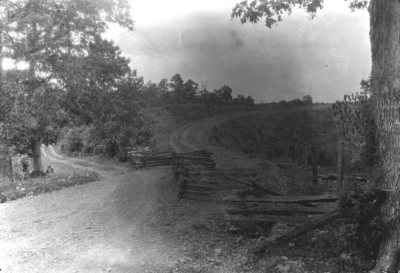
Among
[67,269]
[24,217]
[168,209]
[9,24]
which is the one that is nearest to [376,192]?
[67,269]

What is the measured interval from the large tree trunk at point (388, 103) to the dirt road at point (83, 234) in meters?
4.11

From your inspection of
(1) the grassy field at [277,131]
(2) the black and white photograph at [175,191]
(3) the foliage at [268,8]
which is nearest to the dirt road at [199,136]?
(1) the grassy field at [277,131]

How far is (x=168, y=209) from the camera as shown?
34.6 feet

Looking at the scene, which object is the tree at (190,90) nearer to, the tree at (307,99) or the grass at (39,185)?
the tree at (307,99)

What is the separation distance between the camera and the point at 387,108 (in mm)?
5590

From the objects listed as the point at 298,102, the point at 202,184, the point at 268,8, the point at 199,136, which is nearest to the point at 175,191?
the point at 202,184

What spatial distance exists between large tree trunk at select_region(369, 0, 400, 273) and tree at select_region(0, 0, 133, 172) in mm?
11795

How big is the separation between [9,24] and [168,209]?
9.40 metres

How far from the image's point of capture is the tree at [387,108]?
5.30 meters

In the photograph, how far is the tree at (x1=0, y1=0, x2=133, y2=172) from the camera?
12.6m

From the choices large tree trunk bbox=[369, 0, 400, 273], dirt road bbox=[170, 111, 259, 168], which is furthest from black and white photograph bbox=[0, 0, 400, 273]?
dirt road bbox=[170, 111, 259, 168]

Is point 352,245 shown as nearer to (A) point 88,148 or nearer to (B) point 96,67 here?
(B) point 96,67

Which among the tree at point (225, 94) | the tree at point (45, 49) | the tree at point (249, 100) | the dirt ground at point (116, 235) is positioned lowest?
the dirt ground at point (116, 235)

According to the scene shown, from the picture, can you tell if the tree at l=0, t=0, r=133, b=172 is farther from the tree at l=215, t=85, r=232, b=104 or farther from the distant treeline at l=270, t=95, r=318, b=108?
the tree at l=215, t=85, r=232, b=104
